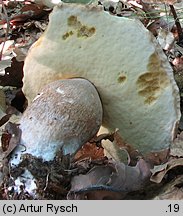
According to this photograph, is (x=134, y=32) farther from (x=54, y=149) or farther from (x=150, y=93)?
(x=54, y=149)

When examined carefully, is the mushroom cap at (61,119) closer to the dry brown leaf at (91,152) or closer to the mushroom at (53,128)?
the mushroom at (53,128)

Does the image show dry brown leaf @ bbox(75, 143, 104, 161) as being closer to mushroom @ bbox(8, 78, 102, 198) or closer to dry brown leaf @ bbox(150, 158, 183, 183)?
mushroom @ bbox(8, 78, 102, 198)

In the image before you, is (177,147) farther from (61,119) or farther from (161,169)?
(61,119)

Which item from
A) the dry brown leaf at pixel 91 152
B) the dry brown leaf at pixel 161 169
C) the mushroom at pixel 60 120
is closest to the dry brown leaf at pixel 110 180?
the dry brown leaf at pixel 161 169

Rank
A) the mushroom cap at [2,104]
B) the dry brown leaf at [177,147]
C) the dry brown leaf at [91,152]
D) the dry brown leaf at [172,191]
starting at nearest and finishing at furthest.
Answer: the dry brown leaf at [172,191]
the dry brown leaf at [177,147]
the dry brown leaf at [91,152]
the mushroom cap at [2,104]

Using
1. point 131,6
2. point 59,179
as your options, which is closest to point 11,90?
point 59,179
